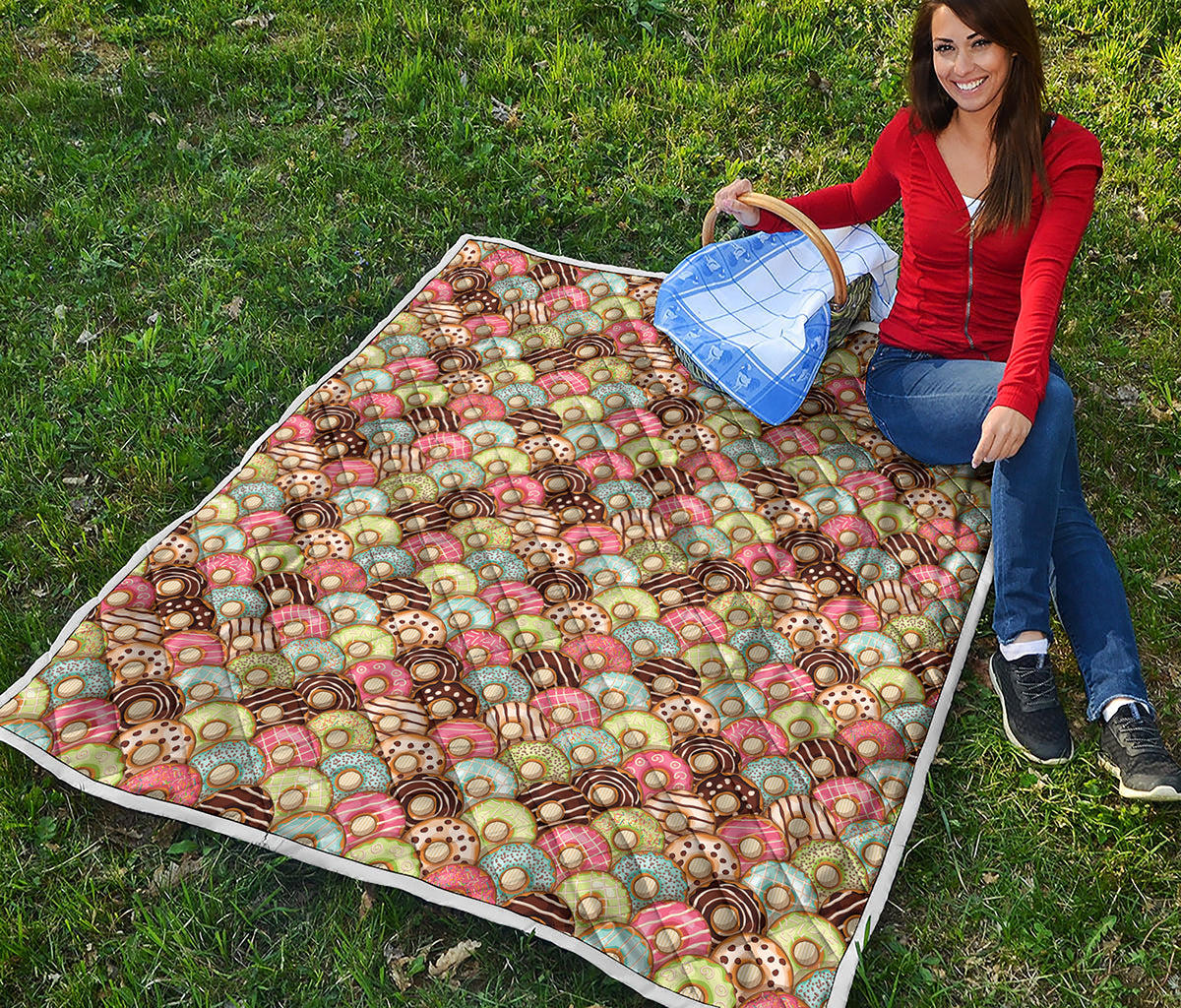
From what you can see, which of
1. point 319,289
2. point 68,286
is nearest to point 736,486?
point 319,289

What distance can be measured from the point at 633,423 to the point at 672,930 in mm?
1718

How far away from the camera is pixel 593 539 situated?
329 cm

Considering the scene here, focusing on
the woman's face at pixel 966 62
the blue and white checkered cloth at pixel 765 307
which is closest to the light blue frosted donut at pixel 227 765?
the blue and white checkered cloth at pixel 765 307

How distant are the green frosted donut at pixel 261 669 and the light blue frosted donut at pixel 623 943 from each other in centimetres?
110

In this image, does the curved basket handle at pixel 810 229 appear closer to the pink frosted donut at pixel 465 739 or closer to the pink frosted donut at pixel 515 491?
the pink frosted donut at pixel 515 491

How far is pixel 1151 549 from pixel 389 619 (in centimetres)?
239

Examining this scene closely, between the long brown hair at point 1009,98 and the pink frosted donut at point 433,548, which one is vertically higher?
the long brown hair at point 1009,98

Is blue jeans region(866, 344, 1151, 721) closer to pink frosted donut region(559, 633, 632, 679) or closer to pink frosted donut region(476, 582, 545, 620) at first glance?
pink frosted donut region(559, 633, 632, 679)

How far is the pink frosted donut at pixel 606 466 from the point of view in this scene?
11.4 feet

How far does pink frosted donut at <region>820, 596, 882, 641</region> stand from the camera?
308 centimetres

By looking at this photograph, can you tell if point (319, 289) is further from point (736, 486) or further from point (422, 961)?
A: point (422, 961)

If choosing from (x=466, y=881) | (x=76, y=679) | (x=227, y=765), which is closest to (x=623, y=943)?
(x=466, y=881)

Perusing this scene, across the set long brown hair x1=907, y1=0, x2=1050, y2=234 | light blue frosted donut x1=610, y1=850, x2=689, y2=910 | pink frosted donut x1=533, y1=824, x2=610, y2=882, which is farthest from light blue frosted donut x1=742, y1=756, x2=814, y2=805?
long brown hair x1=907, y1=0, x2=1050, y2=234

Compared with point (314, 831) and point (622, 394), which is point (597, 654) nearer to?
point (314, 831)
